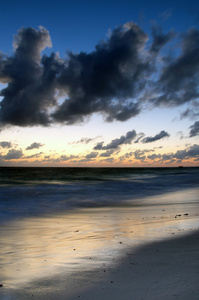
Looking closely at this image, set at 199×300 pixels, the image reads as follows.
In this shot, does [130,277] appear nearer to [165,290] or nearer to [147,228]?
[165,290]

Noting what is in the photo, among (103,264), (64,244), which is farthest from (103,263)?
(64,244)

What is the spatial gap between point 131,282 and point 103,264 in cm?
93

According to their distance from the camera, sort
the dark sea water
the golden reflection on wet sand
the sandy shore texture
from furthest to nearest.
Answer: the dark sea water → the golden reflection on wet sand → the sandy shore texture

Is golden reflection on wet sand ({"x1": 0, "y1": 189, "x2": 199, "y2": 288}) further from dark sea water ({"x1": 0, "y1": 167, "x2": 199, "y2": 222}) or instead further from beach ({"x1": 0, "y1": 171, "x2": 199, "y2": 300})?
dark sea water ({"x1": 0, "y1": 167, "x2": 199, "y2": 222})

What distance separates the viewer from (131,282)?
374 centimetres

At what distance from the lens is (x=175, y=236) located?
6.39 metres

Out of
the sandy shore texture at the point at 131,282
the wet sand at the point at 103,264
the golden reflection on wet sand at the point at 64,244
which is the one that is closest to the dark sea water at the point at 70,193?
the golden reflection on wet sand at the point at 64,244

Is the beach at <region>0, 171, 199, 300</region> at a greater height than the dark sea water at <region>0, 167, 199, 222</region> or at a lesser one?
greater

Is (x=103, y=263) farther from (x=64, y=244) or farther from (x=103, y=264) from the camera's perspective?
(x=64, y=244)

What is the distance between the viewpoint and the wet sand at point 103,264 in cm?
351

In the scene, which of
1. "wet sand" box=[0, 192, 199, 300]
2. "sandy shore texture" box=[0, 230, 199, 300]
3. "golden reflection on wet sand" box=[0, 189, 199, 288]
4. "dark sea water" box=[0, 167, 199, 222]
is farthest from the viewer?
"dark sea water" box=[0, 167, 199, 222]

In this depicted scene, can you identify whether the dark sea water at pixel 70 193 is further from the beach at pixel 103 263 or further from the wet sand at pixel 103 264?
the wet sand at pixel 103 264

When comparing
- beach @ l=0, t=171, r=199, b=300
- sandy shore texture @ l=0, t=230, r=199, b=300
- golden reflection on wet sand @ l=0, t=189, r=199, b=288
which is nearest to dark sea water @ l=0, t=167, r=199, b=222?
golden reflection on wet sand @ l=0, t=189, r=199, b=288

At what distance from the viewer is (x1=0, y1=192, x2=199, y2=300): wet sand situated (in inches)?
138
